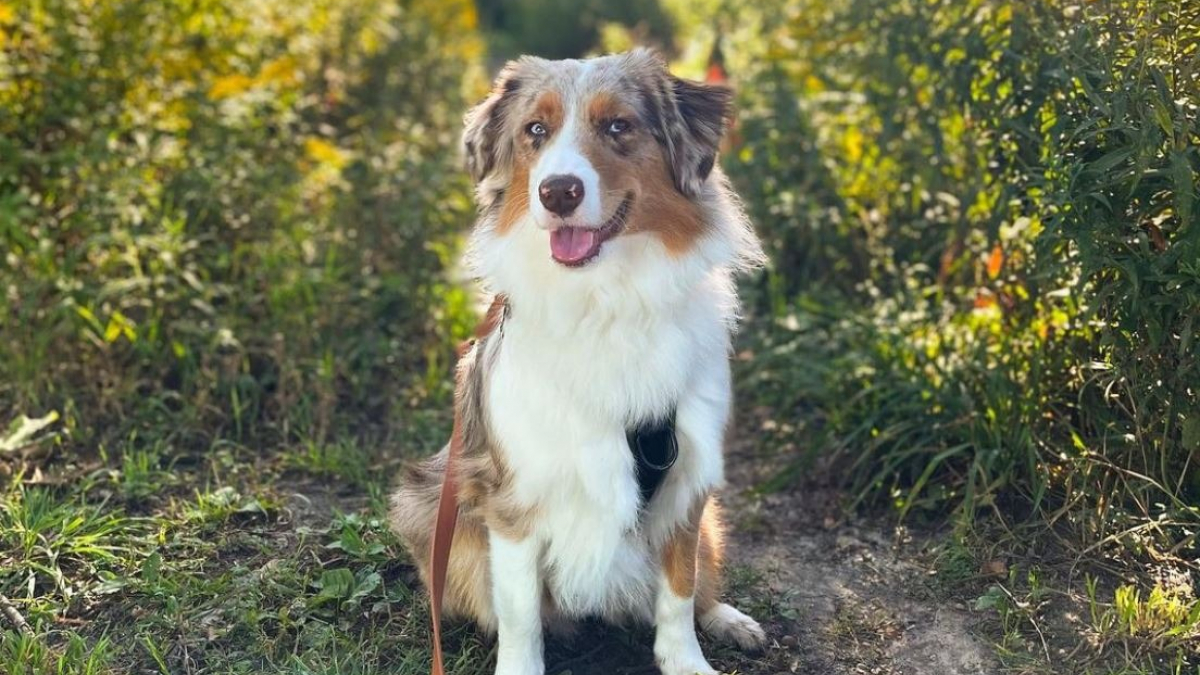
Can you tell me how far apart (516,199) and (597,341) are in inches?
16.9

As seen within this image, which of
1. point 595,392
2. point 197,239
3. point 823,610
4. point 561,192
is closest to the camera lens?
point 561,192

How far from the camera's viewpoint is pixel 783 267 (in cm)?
593

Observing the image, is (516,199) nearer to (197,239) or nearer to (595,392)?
(595,392)

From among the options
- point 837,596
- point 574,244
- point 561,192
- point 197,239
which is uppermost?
point 561,192

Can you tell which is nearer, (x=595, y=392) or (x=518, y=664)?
Answer: (x=595, y=392)

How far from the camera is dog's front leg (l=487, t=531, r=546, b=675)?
122 inches

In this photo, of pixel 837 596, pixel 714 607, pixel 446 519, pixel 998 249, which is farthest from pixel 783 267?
pixel 446 519

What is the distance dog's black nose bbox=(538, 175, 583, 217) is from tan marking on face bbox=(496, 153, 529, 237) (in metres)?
0.21

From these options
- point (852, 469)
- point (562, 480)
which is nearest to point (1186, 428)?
point (852, 469)

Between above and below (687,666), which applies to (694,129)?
above

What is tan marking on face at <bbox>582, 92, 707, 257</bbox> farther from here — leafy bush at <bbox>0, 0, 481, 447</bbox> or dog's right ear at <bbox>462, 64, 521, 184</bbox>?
leafy bush at <bbox>0, 0, 481, 447</bbox>

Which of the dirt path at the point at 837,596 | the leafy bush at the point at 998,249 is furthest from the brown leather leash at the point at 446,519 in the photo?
the leafy bush at the point at 998,249

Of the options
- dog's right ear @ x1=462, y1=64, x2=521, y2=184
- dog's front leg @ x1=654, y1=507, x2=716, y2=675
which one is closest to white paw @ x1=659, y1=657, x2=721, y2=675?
dog's front leg @ x1=654, y1=507, x2=716, y2=675

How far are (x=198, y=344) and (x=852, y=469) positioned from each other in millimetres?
2606
